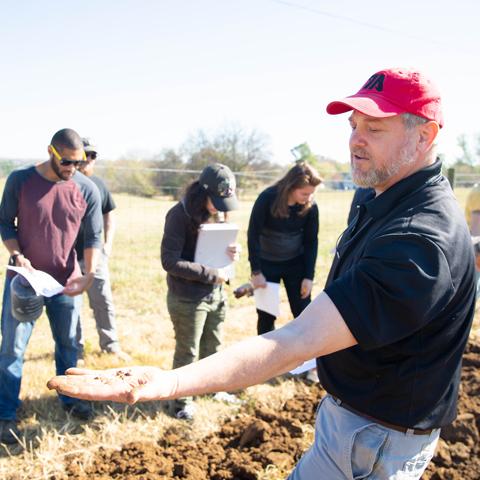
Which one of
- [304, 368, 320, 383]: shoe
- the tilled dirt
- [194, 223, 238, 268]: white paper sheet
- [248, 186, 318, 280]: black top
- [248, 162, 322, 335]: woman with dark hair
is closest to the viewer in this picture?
the tilled dirt

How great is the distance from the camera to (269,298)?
4.77 metres

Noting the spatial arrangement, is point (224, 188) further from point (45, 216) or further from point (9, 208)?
point (9, 208)

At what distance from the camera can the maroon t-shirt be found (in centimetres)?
370

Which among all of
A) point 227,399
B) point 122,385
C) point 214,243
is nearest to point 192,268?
point 214,243

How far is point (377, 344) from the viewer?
4.89 ft

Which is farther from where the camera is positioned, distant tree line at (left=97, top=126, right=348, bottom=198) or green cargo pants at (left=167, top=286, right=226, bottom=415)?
distant tree line at (left=97, top=126, right=348, bottom=198)

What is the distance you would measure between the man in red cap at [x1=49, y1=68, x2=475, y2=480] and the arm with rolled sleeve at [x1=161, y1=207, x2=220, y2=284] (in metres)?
1.94

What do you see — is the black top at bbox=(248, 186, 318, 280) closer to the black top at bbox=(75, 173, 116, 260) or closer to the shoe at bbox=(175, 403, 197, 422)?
the shoe at bbox=(175, 403, 197, 422)

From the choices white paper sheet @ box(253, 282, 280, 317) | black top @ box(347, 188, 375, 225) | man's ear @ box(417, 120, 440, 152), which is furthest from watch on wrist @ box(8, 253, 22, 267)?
man's ear @ box(417, 120, 440, 152)

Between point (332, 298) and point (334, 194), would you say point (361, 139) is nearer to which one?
point (332, 298)

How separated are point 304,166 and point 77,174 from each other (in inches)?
76.8

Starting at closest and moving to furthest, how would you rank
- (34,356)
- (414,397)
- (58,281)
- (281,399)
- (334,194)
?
1. (414,397)
2. (58,281)
3. (281,399)
4. (34,356)
5. (334,194)

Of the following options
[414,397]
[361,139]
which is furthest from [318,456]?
[361,139]

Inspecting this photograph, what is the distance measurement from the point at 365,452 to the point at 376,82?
134cm
